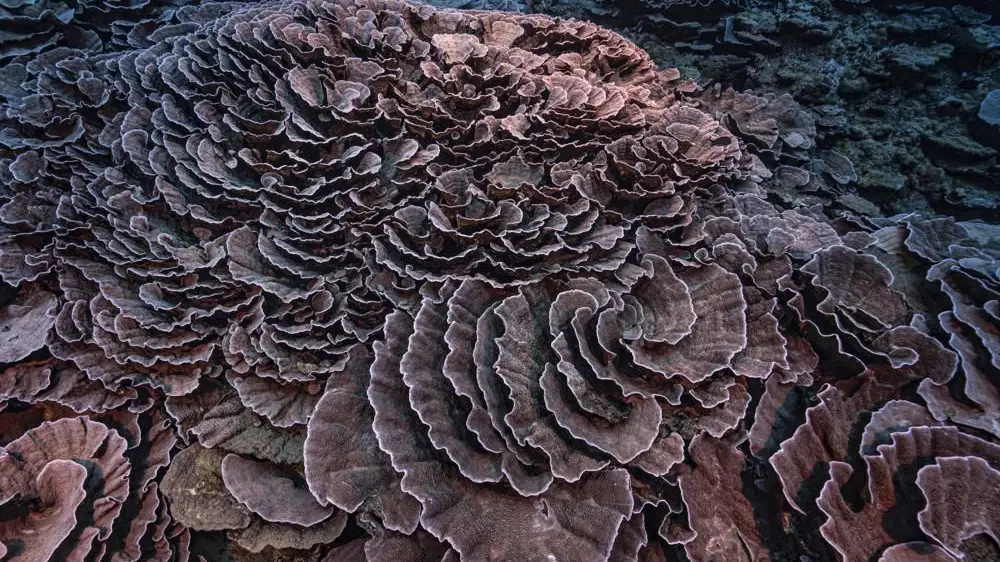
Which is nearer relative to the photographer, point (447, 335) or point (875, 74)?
point (447, 335)

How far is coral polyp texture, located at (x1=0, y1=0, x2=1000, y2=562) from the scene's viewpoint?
2500mm

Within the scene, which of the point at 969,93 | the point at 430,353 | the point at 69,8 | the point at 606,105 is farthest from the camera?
the point at 69,8

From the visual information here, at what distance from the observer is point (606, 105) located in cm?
450

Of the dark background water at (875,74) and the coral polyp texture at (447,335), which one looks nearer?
the coral polyp texture at (447,335)

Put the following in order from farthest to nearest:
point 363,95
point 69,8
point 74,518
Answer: point 69,8 < point 363,95 < point 74,518

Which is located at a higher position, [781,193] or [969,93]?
[969,93]

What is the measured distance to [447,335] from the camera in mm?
2789

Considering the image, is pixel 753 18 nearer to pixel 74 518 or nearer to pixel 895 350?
pixel 895 350

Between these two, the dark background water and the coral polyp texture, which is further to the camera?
the dark background water

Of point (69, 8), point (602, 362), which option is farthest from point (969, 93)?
point (69, 8)

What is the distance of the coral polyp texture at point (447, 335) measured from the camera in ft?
8.20

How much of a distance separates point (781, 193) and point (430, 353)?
13.3 ft

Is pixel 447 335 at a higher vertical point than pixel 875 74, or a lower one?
lower

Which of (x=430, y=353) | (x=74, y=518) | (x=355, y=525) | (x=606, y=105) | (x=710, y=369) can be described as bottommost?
(x=355, y=525)
